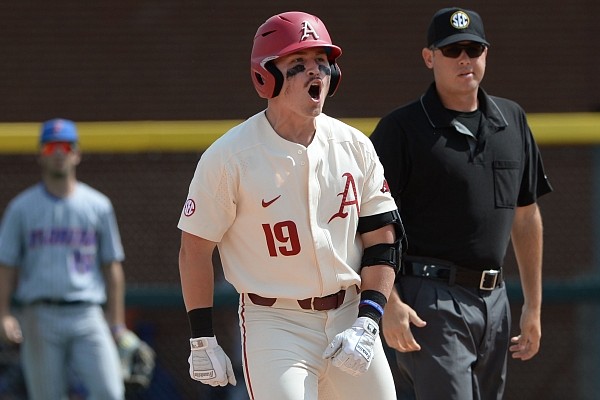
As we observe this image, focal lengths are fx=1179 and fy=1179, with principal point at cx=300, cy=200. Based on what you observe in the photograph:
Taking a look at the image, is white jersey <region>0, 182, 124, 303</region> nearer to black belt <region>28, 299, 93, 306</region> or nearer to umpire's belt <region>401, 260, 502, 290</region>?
black belt <region>28, 299, 93, 306</region>

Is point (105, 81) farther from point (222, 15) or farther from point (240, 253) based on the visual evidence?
point (240, 253)

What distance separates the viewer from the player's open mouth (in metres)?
4.10

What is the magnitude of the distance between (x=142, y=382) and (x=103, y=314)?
790 mm

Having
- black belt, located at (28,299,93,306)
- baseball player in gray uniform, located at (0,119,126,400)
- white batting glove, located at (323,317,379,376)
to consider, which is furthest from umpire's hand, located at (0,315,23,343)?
white batting glove, located at (323,317,379,376)

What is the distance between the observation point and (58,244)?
800cm

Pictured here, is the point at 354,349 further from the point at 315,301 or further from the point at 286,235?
the point at 286,235

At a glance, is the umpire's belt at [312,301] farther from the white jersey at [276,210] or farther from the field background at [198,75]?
the field background at [198,75]

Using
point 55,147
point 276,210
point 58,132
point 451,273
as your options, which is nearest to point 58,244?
point 55,147

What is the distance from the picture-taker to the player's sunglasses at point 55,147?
26.1ft

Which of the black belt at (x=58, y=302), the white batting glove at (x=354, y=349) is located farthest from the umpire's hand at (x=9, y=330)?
the white batting glove at (x=354, y=349)

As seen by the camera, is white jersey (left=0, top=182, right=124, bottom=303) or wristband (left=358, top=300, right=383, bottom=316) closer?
wristband (left=358, top=300, right=383, bottom=316)

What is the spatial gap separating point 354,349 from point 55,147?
449 cm

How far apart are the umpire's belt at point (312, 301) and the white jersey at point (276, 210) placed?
26mm

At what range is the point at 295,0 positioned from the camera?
33.7 ft
